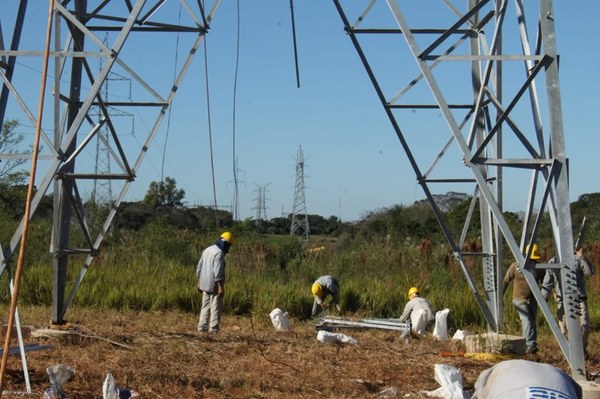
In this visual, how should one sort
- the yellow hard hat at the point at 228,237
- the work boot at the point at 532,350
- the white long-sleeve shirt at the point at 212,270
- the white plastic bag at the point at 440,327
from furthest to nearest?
the yellow hard hat at the point at 228,237 < the white long-sleeve shirt at the point at 212,270 < the white plastic bag at the point at 440,327 < the work boot at the point at 532,350

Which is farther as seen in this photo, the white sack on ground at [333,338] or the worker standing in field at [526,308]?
the worker standing in field at [526,308]

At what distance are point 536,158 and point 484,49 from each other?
9.28 feet

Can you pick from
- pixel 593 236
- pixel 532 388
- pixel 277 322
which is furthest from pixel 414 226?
pixel 532 388

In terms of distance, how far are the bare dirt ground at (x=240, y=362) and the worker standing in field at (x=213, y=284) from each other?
403 mm

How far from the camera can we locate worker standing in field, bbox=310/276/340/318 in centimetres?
1720

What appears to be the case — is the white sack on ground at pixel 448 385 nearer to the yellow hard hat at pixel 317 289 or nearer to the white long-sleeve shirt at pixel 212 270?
the white long-sleeve shirt at pixel 212 270

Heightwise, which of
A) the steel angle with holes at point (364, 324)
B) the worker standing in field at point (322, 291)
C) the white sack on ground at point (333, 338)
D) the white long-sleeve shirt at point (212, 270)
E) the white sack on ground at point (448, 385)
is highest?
the white long-sleeve shirt at point (212, 270)

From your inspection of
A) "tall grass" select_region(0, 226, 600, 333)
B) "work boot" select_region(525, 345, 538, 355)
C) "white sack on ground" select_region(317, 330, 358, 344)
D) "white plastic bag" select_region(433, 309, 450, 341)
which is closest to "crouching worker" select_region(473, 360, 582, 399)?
"white sack on ground" select_region(317, 330, 358, 344)

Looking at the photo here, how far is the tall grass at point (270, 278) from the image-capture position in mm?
18328

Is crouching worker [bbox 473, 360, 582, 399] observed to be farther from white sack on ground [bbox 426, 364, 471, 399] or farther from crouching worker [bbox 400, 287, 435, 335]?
crouching worker [bbox 400, 287, 435, 335]

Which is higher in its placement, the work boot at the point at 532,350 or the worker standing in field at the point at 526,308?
the worker standing in field at the point at 526,308

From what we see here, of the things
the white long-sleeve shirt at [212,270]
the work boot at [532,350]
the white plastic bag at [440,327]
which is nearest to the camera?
the work boot at [532,350]

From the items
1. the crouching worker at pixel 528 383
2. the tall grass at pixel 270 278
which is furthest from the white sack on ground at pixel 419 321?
the crouching worker at pixel 528 383

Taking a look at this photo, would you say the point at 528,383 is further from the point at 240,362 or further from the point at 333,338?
the point at 333,338
